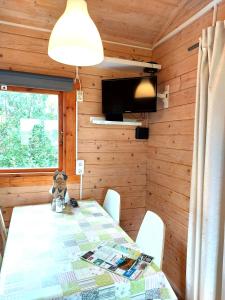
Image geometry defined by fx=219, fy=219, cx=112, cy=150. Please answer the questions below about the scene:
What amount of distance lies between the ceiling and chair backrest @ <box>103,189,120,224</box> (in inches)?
62.9

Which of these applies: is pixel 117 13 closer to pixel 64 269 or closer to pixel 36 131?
pixel 36 131

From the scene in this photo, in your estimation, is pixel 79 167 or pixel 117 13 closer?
pixel 117 13

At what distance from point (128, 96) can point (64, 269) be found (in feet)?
5.35

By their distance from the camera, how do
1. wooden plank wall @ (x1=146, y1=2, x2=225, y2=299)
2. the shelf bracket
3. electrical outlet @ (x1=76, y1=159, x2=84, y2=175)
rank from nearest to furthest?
wooden plank wall @ (x1=146, y1=2, x2=225, y2=299), the shelf bracket, electrical outlet @ (x1=76, y1=159, x2=84, y2=175)

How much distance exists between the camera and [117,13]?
6.55 feet

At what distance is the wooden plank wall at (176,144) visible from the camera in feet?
6.03

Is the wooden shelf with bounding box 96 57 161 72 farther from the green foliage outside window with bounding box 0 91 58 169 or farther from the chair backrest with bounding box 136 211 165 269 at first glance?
the chair backrest with bounding box 136 211 165 269

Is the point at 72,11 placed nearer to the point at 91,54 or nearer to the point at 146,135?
the point at 91,54

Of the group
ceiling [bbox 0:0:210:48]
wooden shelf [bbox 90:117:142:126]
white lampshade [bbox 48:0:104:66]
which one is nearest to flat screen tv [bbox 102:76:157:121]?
wooden shelf [bbox 90:117:142:126]

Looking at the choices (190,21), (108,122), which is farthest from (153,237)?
(190,21)

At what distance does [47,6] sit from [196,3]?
125 centimetres

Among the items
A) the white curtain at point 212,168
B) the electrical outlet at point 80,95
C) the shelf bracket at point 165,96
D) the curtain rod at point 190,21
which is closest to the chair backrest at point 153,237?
the white curtain at point 212,168

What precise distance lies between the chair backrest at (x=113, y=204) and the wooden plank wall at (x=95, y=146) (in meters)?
0.18

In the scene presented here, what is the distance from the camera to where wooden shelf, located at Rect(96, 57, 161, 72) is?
2021 mm
